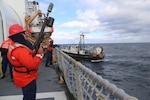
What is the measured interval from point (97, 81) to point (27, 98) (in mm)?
1558

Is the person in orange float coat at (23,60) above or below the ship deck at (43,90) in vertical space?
above

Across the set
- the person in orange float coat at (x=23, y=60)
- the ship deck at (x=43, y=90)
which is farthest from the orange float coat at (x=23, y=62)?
the ship deck at (x=43, y=90)

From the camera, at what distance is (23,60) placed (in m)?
3.86

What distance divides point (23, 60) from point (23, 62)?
1.4 inches

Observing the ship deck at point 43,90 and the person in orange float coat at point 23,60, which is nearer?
the person in orange float coat at point 23,60

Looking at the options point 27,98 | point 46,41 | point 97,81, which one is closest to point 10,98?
point 27,98

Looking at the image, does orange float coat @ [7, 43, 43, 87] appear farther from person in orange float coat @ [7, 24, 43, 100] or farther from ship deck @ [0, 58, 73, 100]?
ship deck @ [0, 58, 73, 100]

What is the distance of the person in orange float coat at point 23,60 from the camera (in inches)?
152

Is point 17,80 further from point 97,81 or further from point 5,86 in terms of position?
point 5,86

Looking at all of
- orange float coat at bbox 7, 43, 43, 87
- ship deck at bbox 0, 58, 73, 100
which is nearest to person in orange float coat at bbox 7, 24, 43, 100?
orange float coat at bbox 7, 43, 43, 87

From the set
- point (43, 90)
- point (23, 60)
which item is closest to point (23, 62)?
point (23, 60)

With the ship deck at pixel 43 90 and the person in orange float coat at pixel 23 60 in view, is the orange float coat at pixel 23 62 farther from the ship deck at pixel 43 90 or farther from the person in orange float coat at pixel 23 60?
the ship deck at pixel 43 90

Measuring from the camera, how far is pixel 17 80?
4.19m

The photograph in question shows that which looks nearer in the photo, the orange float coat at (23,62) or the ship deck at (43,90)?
the orange float coat at (23,62)
